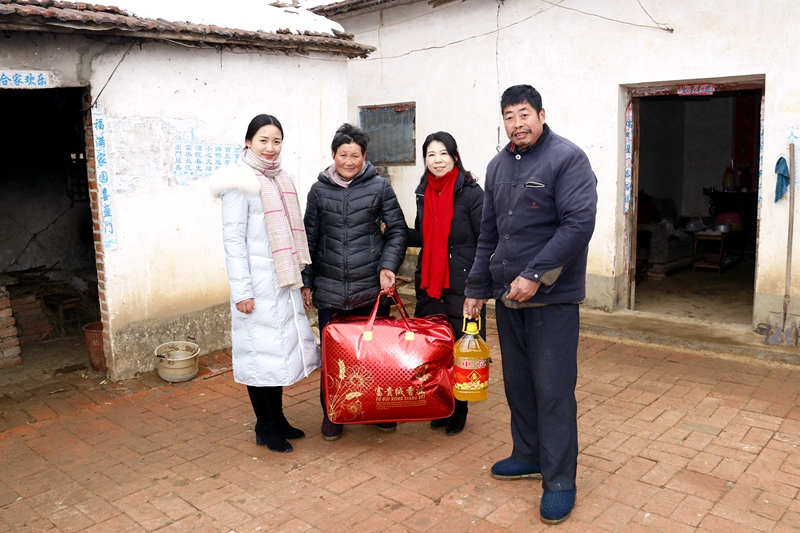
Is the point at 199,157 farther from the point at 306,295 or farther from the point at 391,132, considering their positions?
the point at 391,132

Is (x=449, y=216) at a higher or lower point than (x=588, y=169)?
lower

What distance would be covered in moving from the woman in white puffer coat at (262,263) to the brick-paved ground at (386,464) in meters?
0.66

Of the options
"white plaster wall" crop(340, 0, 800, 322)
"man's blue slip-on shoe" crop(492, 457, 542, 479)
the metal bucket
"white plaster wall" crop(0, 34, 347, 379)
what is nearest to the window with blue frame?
"white plaster wall" crop(340, 0, 800, 322)

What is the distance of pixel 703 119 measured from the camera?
1264 centimetres

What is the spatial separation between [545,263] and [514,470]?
139cm

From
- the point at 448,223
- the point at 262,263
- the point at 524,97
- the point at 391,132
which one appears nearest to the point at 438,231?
the point at 448,223

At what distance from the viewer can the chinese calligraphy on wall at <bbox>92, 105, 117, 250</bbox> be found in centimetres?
573

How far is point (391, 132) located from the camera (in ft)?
33.0

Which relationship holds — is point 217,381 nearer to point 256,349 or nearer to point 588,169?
point 256,349

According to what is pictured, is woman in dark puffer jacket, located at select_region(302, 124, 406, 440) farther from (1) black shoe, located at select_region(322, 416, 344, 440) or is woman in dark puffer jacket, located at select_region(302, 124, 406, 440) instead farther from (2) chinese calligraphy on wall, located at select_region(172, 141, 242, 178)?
(2) chinese calligraphy on wall, located at select_region(172, 141, 242, 178)

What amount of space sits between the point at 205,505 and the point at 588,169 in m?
2.83

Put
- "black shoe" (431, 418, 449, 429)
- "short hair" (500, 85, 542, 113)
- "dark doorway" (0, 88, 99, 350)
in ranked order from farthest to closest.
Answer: "dark doorway" (0, 88, 99, 350), "black shoe" (431, 418, 449, 429), "short hair" (500, 85, 542, 113)

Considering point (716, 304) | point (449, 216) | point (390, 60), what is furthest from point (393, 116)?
point (449, 216)

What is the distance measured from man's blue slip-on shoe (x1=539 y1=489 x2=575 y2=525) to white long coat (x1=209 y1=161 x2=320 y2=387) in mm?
1750
